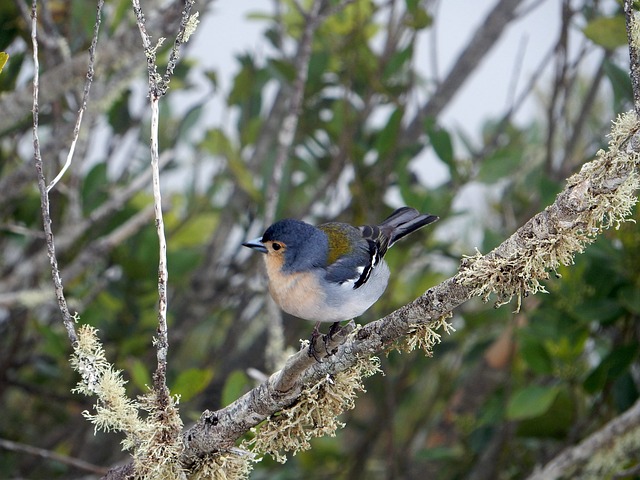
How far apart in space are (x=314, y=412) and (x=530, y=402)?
3.53 ft

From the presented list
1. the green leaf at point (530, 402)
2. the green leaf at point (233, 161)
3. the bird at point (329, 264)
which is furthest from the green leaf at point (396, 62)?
the green leaf at point (530, 402)

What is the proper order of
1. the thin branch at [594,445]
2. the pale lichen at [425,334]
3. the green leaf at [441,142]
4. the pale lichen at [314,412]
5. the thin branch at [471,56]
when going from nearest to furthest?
the pale lichen at [425,334]
the pale lichen at [314,412]
the thin branch at [594,445]
the green leaf at [441,142]
the thin branch at [471,56]

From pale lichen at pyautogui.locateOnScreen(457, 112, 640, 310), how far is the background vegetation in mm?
1109

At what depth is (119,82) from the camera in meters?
2.56

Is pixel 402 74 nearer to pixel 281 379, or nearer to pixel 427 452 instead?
pixel 427 452

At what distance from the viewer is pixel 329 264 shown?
2246mm

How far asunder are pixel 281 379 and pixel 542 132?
10.4 ft

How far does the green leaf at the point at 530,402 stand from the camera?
2490 mm

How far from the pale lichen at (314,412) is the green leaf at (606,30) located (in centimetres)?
106

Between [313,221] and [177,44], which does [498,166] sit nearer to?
[313,221]

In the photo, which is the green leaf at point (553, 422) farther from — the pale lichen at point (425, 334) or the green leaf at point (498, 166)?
the pale lichen at point (425, 334)

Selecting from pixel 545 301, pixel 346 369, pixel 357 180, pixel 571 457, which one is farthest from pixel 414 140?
pixel 346 369

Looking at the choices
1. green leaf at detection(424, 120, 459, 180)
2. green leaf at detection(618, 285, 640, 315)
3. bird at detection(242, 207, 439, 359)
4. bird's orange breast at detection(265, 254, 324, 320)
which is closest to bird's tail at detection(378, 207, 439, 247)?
bird at detection(242, 207, 439, 359)

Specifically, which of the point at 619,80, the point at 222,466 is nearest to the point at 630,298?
the point at 619,80
